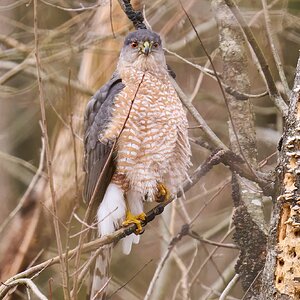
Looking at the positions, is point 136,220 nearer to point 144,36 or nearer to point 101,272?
point 101,272

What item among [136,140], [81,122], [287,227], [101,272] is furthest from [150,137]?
[287,227]

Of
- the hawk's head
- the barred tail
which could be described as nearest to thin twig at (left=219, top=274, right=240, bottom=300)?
the barred tail

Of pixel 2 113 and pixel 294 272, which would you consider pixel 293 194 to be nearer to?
pixel 294 272

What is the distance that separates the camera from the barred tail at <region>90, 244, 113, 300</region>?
3.08m

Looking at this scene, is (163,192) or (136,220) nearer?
(136,220)

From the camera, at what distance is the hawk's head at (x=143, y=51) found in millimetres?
3043

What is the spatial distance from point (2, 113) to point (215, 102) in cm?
123

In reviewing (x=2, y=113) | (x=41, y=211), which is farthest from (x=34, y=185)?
(x=2, y=113)

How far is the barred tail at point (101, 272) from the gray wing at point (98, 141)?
0.25m

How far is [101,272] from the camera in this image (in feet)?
10.2

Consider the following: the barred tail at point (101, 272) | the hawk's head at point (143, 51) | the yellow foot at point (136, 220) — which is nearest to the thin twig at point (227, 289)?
the yellow foot at point (136, 220)

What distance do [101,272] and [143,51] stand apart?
903 millimetres

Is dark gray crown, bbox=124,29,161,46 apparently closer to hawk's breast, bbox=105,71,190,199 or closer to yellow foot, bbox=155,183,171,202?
hawk's breast, bbox=105,71,190,199

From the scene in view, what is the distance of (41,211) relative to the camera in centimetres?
392
